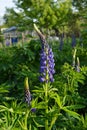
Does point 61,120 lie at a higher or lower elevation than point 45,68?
lower

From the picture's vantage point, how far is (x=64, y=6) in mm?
40344

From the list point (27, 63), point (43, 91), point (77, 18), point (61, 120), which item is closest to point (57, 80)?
point (61, 120)

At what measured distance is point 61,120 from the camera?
10.9 ft

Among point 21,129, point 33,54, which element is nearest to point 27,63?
point 33,54

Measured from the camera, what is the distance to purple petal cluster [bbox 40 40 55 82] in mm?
2967

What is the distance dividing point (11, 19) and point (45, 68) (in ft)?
134

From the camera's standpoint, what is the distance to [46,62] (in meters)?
3.01

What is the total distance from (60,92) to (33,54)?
1610mm

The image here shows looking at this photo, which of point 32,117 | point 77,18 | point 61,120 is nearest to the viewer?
point 32,117

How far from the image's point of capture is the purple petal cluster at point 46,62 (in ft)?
9.73

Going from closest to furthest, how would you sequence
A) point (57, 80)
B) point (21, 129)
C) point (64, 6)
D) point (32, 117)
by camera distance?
1. point (21, 129)
2. point (32, 117)
3. point (57, 80)
4. point (64, 6)

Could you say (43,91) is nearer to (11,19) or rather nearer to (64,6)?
(64,6)

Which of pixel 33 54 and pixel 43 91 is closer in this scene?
pixel 43 91

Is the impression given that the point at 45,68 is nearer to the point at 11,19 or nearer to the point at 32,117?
the point at 32,117
